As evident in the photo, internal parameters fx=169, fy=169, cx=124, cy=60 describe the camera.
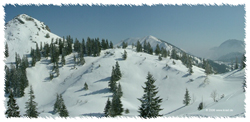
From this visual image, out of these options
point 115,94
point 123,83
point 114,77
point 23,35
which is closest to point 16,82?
point 114,77

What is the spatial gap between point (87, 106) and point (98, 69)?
36.8 m

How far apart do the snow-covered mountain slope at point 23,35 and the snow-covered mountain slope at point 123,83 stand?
3305 centimetres

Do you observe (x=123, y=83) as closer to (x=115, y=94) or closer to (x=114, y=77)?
(x=114, y=77)

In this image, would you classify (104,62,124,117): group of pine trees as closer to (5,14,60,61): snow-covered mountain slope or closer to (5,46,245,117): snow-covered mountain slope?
(5,46,245,117): snow-covered mountain slope

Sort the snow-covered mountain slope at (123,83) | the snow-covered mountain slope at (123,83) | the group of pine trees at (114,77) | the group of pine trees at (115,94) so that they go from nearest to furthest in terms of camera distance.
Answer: the group of pine trees at (115,94), the snow-covered mountain slope at (123,83), the snow-covered mountain slope at (123,83), the group of pine trees at (114,77)

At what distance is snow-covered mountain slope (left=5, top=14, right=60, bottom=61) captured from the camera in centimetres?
13912

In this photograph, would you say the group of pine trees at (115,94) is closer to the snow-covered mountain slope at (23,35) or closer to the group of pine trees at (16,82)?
the group of pine trees at (16,82)

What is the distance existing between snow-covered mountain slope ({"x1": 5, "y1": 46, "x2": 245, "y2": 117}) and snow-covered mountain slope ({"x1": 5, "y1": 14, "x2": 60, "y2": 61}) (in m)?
33.0

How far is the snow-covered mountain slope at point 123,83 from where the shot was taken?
7444cm

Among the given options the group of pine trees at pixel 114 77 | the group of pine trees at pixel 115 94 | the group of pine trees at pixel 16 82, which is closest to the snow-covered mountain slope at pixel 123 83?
the group of pine trees at pixel 114 77

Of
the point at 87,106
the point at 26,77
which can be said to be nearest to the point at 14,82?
the point at 26,77

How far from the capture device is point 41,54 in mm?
132750

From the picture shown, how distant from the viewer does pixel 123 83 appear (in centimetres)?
9062

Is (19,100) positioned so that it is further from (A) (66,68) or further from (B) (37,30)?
(B) (37,30)
